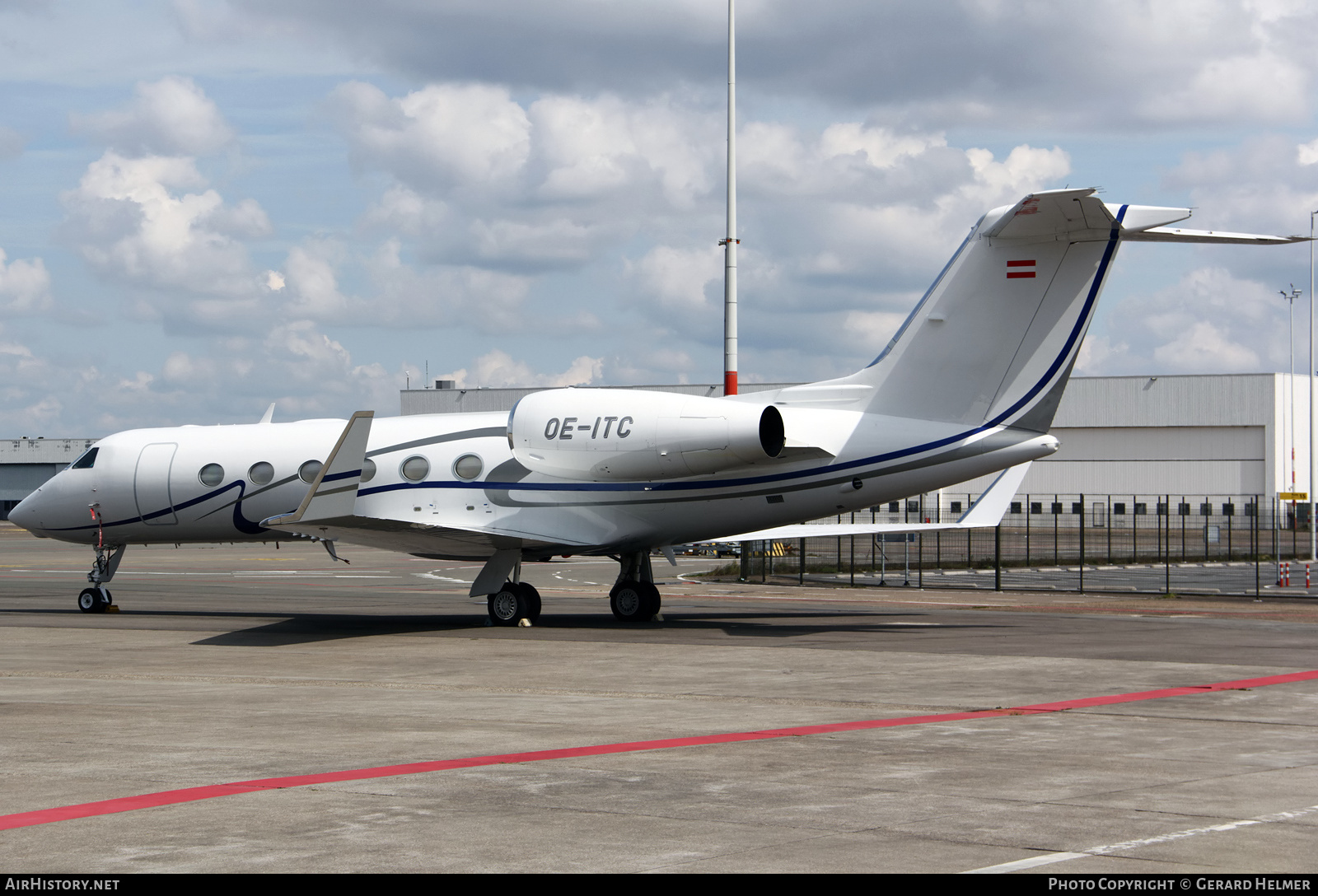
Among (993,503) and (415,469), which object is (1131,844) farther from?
(993,503)

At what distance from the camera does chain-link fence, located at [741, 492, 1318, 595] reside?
36.5 meters

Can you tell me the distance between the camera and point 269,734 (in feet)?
34.3

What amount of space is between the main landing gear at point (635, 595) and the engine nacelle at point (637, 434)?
242 cm

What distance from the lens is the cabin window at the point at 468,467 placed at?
22.0 meters

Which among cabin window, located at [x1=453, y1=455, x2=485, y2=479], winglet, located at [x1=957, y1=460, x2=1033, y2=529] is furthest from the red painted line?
cabin window, located at [x1=453, y1=455, x2=485, y2=479]

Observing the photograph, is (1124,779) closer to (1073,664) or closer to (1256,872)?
(1256,872)

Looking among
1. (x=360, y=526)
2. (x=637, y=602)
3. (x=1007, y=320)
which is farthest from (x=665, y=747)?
(x=637, y=602)

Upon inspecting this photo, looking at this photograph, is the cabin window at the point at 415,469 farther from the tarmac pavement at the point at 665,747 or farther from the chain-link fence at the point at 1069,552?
the chain-link fence at the point at 1069,552

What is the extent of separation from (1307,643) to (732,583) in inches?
741

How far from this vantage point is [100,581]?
24.7 m

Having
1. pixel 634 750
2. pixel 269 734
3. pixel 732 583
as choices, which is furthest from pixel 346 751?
pixel 732 583

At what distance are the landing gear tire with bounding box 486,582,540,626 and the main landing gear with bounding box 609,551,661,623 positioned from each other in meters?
1.80

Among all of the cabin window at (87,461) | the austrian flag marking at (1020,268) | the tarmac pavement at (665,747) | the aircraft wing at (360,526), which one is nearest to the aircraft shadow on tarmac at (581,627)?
the tarmac pavement at (665,747)

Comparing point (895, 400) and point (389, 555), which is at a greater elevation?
point (895, 400)
